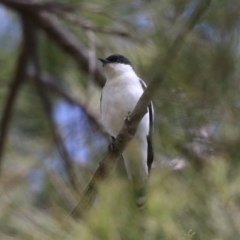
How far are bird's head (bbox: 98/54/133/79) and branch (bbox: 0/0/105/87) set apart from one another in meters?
0.15

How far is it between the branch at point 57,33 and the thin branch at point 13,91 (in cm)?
6

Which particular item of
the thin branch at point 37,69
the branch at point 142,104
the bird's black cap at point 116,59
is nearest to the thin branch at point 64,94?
the thin branch at point 37,69

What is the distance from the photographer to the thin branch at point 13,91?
1905mm

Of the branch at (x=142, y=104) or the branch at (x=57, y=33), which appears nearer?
the branch at (x=142, y=104)

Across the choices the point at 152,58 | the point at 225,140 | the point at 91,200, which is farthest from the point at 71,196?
the point at 152,58

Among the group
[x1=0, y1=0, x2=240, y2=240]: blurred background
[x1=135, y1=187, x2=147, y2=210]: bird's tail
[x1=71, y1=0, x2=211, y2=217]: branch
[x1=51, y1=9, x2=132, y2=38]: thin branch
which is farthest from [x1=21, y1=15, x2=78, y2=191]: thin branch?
[x1=135, y1=187, x2=147, y2=210]: bird's tail

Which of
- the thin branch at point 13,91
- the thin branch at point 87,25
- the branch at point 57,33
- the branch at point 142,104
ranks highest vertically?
the branch at point 142,104

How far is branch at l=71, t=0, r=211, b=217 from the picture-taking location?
897 millimetres

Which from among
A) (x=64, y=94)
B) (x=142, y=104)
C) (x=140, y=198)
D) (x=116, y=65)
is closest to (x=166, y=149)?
(x=142, y=104)

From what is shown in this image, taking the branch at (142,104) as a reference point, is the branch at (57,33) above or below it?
below

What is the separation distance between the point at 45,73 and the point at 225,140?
1263 millimetres

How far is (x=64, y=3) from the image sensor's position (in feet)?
6.16

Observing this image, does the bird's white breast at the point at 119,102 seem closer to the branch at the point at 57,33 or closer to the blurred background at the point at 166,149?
the blurred background at the point at 166,149

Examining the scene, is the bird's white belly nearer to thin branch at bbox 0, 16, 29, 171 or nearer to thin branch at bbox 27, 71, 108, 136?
thin branch at bbox 27, 71, 108, 136
